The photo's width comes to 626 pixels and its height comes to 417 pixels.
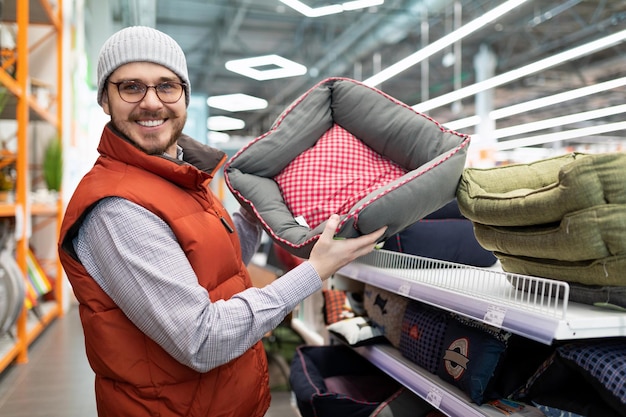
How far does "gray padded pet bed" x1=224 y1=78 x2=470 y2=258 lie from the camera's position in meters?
1.45

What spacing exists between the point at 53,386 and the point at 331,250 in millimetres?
2852

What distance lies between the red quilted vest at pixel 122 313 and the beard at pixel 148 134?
0.12 feet

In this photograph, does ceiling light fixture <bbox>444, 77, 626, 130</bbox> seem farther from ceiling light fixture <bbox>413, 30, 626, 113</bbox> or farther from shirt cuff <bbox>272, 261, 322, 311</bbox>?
shirt cuff <bbox>272, 261, 322, 311</bbox>

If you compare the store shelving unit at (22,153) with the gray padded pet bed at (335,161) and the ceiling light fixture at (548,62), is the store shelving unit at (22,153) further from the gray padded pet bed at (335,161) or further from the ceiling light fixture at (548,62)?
the ceiling light fixture at (548,62)

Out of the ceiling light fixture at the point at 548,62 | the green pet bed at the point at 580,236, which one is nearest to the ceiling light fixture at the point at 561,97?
the ceiling light fixture at the point at 548,62

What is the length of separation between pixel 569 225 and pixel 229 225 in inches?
33.4

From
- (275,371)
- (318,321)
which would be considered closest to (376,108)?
(318,321)

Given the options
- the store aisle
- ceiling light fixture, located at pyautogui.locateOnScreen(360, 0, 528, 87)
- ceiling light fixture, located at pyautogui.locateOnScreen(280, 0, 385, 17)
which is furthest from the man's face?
ceiling light fixture, located at pyautogui.locateOnScreen(280, 0, 385, 17)

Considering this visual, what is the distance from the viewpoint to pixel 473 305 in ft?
4.01

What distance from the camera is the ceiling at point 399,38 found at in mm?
8211

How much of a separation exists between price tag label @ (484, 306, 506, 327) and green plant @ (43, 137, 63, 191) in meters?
4.82

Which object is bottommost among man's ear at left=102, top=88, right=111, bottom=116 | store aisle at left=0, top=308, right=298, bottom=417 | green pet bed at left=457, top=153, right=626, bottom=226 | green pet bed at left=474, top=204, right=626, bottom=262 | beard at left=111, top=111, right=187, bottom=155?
store aisle at left=0, top=308, right=298, bottom=417

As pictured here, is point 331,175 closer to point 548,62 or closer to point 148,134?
point 148,134

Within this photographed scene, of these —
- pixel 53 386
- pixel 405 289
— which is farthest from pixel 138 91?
pixel 53 386
